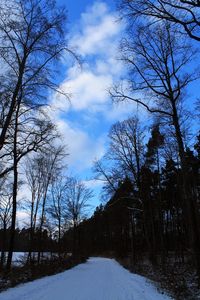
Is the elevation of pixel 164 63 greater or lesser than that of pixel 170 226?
greater

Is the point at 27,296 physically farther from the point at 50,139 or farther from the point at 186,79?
the point at 186,79

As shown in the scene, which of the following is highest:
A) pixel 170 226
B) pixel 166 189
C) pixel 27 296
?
pixel 166 189

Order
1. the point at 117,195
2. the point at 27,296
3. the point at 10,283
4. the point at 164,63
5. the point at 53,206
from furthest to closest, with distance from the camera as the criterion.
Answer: the point at 53,206 < the point at 117,195 < the point at 164,63 < the point at 10,283 < the point at 27,296

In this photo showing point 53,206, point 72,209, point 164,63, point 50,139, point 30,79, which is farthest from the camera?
point 72,209

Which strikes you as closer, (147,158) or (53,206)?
(147,158)

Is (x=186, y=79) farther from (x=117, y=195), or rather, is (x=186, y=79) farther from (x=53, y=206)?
(x=53, y=206)

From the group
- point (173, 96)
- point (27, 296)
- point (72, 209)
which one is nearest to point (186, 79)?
point (173, 96)

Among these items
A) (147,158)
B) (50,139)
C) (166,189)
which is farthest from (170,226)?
(50,139)

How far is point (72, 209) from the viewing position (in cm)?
5497

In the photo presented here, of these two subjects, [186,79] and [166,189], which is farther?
[166,189]

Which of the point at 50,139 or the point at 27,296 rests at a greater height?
the point at 50,139

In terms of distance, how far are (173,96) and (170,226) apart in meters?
43.0

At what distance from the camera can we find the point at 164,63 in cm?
1828

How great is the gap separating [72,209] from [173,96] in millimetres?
39782
